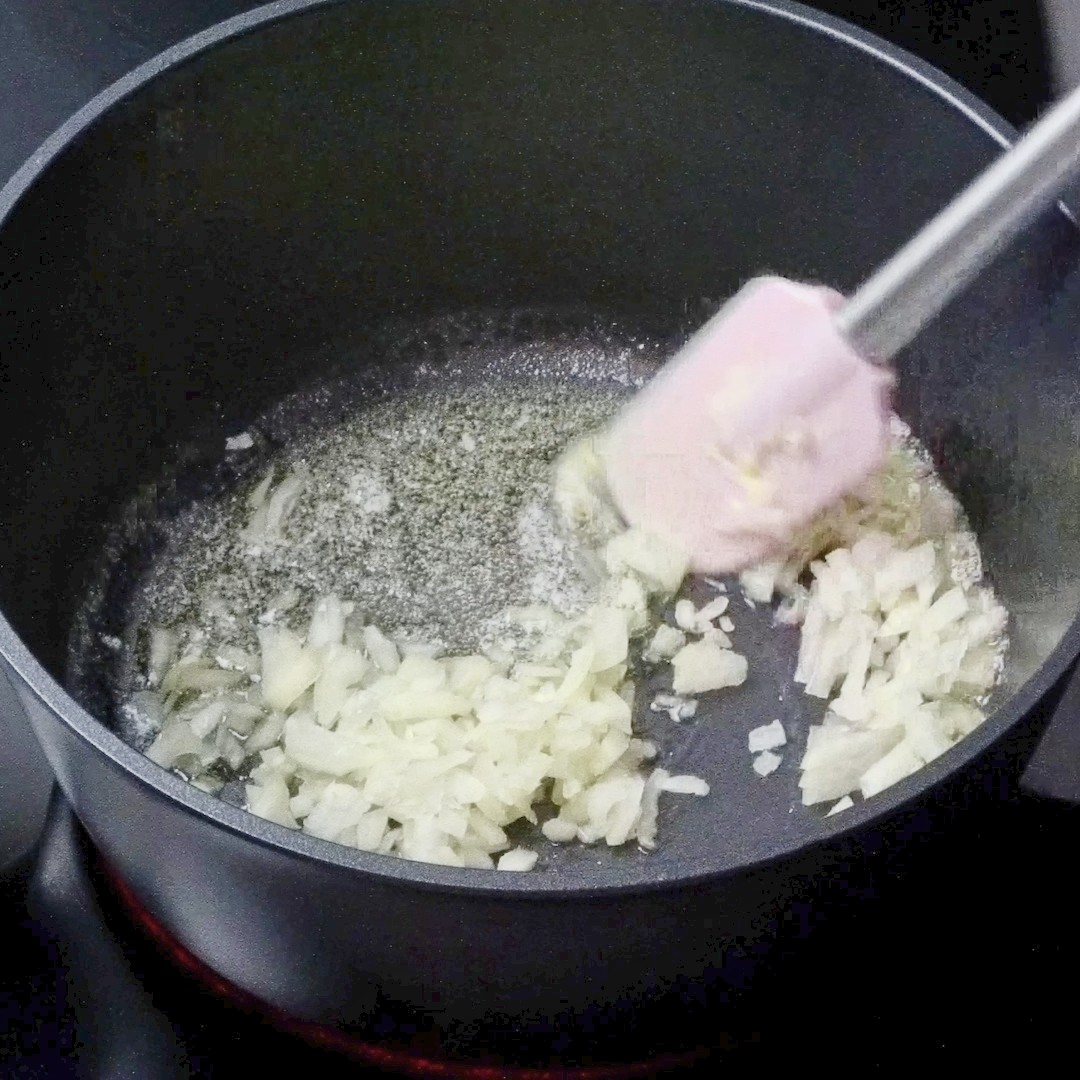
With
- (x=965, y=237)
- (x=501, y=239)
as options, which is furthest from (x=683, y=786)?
(x=501, y=239)

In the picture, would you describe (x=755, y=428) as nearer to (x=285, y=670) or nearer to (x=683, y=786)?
(x=683, y=786)

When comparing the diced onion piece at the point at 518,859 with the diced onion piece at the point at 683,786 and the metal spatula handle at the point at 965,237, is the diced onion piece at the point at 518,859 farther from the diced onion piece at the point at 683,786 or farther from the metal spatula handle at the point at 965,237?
the metal spatula handle at the point at 965,237

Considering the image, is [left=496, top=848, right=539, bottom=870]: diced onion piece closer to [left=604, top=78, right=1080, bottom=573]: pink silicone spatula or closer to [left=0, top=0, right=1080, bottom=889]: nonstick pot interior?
[left=0, top=0, right=1080, bottom=889]: nonstick pot interior

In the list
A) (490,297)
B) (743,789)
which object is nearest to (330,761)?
(743,789)

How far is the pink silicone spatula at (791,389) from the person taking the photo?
88 cm

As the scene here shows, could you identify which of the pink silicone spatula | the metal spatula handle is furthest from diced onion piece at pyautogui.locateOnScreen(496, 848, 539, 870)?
the metal spatula handle

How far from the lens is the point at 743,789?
1049 millimetres

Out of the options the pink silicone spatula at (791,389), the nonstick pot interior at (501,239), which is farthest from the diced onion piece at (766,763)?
the pink silicone spatula at (791,389)

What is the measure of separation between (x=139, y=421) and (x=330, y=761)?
0.40 metres

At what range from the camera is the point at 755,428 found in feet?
3.29

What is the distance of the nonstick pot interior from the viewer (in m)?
1.03

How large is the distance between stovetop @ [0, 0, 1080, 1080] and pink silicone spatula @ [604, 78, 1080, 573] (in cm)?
29

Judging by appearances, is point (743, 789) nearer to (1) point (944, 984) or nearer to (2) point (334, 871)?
(1) point (944, 984)

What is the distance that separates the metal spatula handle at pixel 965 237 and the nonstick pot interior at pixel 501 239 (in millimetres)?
68
